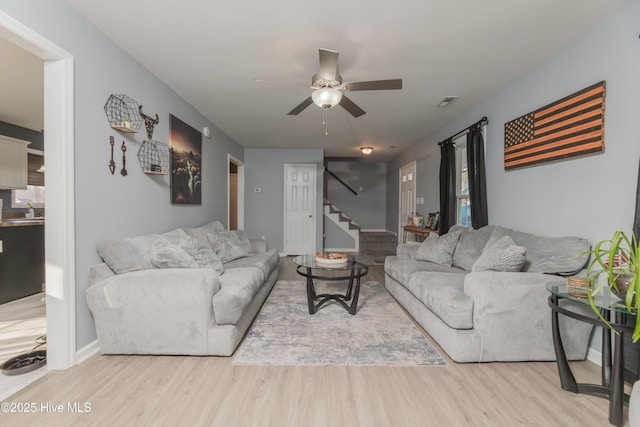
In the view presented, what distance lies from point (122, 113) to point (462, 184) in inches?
172

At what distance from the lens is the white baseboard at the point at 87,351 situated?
2111 mm

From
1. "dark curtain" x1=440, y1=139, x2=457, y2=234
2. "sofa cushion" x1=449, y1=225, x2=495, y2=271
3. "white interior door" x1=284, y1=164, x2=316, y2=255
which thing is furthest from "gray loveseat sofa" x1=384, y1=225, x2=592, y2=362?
"white interior door" x1=284, y1=164, x2=316, y2=255

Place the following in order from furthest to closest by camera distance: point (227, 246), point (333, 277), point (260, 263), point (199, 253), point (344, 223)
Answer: point (344, 223), point (227, 246), point (260, 263), point (333, 277), point (199, 253)

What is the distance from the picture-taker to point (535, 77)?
2.88m

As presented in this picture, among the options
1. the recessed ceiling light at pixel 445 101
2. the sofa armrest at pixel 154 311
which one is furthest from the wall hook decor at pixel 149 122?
the recessed ceiling light at pixel 445 101

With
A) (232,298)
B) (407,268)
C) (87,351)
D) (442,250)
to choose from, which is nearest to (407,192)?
(442,250)

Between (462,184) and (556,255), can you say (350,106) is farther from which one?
(462,184)

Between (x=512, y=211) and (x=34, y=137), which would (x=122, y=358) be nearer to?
(x=512, y=211)

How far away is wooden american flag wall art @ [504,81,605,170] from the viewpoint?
7.30 ft

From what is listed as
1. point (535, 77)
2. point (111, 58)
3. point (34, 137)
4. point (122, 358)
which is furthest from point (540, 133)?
point (34, 137)

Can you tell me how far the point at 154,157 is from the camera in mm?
3078

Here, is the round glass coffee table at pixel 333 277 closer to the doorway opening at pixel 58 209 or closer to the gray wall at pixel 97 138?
the gray wall at pixel 97 138

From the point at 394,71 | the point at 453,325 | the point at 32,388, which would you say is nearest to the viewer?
the point at 32,388

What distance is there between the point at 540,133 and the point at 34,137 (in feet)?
23.0
